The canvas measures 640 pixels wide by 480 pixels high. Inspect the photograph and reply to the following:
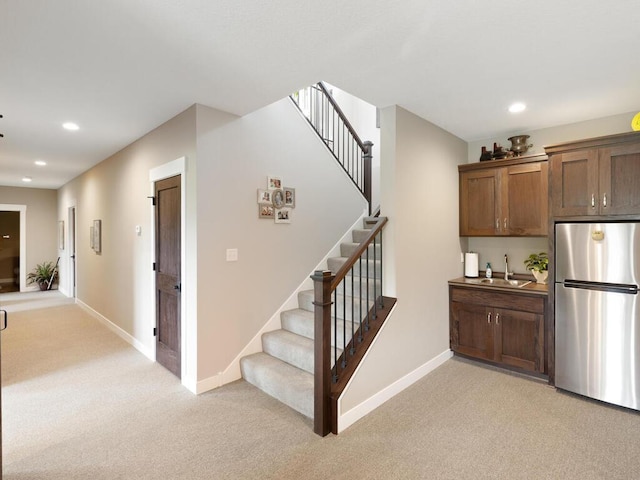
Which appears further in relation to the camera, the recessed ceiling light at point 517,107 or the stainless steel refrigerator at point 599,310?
the recessed ceiling light at point 517,107

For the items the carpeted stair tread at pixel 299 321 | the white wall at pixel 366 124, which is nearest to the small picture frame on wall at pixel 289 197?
the carpeted stair tread at pixel 299 321

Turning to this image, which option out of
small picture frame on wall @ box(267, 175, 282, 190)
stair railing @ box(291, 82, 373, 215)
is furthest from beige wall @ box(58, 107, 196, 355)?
stair railing @ box(291, 82, 373, 215)

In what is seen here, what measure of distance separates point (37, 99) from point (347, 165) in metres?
3.43

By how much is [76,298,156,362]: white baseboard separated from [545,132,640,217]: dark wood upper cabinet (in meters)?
4.59

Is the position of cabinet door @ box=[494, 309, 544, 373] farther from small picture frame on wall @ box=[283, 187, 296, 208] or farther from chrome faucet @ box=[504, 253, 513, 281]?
small picture frame on wall @ box=[283, 187, 296, 208]

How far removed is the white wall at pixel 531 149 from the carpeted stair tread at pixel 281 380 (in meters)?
2.70

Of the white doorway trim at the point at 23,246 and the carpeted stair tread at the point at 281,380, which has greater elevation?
the white doorway trim at the point at 23,246

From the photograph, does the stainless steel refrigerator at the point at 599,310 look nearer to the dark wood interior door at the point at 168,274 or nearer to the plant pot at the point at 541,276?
the plant pot at the point at 541,276

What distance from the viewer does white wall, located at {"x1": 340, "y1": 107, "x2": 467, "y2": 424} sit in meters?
2.93

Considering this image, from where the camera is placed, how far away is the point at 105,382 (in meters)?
3.28

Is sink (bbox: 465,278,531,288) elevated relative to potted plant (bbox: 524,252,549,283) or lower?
lower

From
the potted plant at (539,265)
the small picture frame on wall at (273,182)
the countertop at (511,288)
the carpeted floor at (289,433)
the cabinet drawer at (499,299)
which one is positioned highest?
the small picture frame on wall at (273,182)

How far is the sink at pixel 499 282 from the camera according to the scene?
139 inches

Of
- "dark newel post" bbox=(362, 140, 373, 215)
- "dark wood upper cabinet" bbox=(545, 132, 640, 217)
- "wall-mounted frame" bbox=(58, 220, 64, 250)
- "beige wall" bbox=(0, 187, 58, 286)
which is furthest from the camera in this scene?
"beige wall" bbox=(0, 187, 58, 286)
